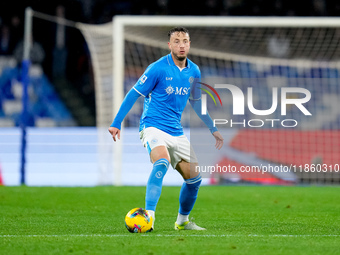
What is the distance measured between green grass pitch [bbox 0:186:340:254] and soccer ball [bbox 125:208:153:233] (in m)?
0.11

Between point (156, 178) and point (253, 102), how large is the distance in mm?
9534

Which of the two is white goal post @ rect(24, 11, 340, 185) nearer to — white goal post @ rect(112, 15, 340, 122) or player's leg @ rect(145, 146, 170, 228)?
white goal post @ rect(112, 15, 340, 122)

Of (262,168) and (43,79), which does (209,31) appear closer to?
(262,168)

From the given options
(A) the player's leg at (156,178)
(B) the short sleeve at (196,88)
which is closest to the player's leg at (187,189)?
(A) the player's leg at (156,178)

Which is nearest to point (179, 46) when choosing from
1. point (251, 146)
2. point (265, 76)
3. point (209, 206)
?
point (209, 206)

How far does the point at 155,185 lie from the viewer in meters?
6.41

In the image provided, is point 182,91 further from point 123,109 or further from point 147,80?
point 123,109

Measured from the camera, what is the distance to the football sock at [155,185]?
637cm

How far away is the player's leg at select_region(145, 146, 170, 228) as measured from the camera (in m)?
6.37

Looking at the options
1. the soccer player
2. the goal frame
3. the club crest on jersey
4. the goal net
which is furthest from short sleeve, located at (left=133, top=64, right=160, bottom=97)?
the goal net

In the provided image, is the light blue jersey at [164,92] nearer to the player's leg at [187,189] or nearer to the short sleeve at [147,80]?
the short sleeve at [147,80]

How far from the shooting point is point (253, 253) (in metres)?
5.14

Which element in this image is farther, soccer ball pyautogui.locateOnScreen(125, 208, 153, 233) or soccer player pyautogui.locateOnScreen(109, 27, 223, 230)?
soccer player pyautogui.locateOnScreen(109, 27, 223, 230)

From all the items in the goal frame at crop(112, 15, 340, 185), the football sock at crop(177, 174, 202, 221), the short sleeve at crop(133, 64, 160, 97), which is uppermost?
the goal frame at crop(112, 15, 340, 185)
